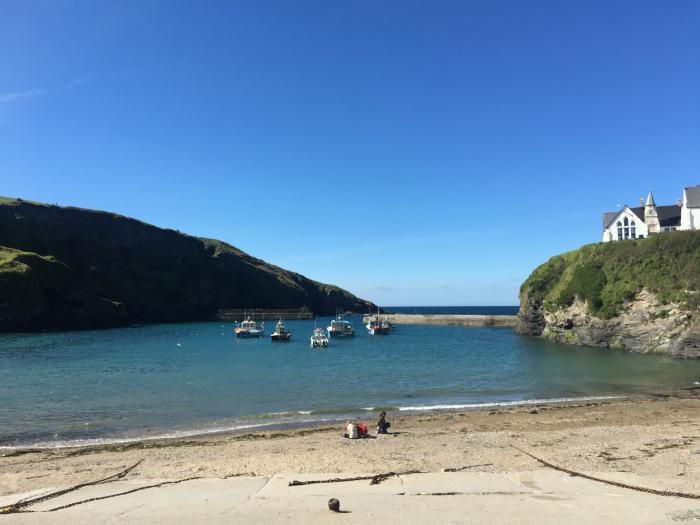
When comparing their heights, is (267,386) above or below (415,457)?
below

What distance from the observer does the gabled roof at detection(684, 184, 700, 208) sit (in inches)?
3061

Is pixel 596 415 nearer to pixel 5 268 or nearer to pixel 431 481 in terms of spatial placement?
pixel 431 481

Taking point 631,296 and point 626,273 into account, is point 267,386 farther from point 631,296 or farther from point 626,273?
point 626,273

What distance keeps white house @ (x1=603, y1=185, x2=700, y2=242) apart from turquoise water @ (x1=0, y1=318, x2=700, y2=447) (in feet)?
105

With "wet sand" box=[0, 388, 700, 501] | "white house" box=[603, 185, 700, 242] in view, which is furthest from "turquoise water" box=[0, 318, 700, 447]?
"white house" box=[603, 185, 700, 242]

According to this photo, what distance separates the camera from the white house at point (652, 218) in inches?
3081

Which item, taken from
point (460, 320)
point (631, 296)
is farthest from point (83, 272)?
point (631, 296)

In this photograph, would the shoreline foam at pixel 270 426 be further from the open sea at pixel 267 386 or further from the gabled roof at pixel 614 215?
the gabled roof at pixel 614 215

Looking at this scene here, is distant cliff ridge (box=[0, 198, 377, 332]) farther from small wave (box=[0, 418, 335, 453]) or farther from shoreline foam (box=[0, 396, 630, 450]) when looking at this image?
shoreline foam (box=[0, 396, 630, 450])

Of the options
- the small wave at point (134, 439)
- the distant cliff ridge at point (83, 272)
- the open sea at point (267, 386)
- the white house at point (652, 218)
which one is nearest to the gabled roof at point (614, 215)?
the white house at point (652, 218)

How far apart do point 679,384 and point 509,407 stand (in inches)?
725

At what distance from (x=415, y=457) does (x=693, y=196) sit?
83.6 m

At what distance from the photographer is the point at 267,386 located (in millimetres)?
39531

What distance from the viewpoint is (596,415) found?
27.3 metres
